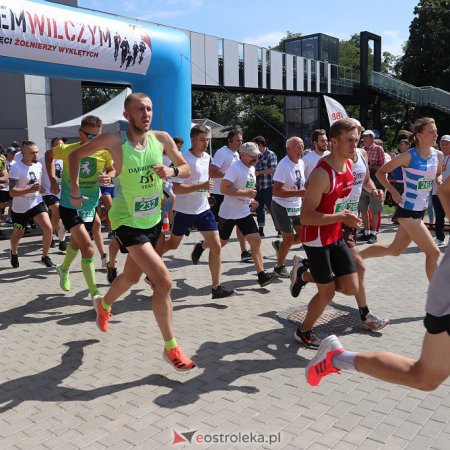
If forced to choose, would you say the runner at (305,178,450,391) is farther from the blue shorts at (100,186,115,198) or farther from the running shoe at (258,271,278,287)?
the blue shorts at (100,186,115,198)

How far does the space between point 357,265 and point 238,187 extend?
6.34 feet

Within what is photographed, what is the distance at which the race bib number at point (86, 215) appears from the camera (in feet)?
18.9

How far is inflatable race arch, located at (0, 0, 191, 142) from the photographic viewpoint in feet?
29.5

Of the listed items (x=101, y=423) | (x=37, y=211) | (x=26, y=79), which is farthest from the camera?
(x=26, y=79)

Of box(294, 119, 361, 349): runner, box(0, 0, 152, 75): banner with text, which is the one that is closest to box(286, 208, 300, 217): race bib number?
box(294, 119, 361, 349): runner

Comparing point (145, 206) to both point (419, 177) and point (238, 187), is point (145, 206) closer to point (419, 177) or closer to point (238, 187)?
point (238, 187)

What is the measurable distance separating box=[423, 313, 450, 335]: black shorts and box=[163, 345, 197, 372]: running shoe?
6.21ft

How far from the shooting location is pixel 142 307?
5602mm

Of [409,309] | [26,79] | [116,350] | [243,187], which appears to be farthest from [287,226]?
[26,79]

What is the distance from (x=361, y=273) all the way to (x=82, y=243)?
289 centimetres

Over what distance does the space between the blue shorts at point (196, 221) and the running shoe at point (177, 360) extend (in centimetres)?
214

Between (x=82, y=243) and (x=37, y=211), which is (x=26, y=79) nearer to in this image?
(x=37, y=211)

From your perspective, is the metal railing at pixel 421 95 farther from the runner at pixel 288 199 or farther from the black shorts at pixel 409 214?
the black shorts at pixel 409 214

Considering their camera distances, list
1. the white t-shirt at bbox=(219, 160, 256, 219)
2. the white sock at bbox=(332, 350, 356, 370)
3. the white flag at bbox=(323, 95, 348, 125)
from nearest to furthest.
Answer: the white sock at bbox=(332, 350, 356, 370) < the white t-shirt at bbox=(219, 160, 256, 219) < the white flag at bbox=(323, 95, 348, 125)
